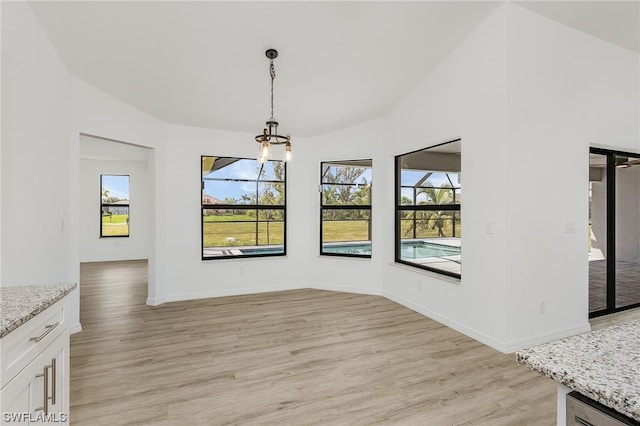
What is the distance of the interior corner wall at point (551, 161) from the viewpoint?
292cm

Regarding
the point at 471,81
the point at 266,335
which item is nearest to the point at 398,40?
the point at 471,81

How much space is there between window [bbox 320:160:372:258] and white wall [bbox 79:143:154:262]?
209 inches

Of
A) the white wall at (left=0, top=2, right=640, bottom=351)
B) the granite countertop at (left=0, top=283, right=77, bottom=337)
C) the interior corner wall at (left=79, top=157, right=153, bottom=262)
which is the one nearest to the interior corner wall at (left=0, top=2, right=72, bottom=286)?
the white wall at (left=0, top=2, right=640, bottom=351)

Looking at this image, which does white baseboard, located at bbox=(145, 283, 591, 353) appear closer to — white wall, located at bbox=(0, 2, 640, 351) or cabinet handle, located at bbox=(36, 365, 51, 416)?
white wall, located at bbox=(0, 2, 640, 351)

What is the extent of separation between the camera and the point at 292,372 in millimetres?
2607

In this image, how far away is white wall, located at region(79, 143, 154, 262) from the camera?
8.25m

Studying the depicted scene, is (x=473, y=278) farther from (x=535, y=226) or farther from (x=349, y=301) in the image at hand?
(x=349, y=301)

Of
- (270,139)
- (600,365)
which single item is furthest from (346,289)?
(600,365)

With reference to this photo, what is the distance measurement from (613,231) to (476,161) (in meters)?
2.07

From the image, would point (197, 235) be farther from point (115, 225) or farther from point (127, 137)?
point (115, 225)

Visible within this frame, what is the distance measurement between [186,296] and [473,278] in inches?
156

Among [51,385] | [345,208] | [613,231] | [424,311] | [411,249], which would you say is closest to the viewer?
[51,385]

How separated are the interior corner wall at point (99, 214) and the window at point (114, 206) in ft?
0.31

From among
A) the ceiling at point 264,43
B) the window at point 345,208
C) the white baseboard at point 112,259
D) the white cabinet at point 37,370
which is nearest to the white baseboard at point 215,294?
the window at point 345,208
